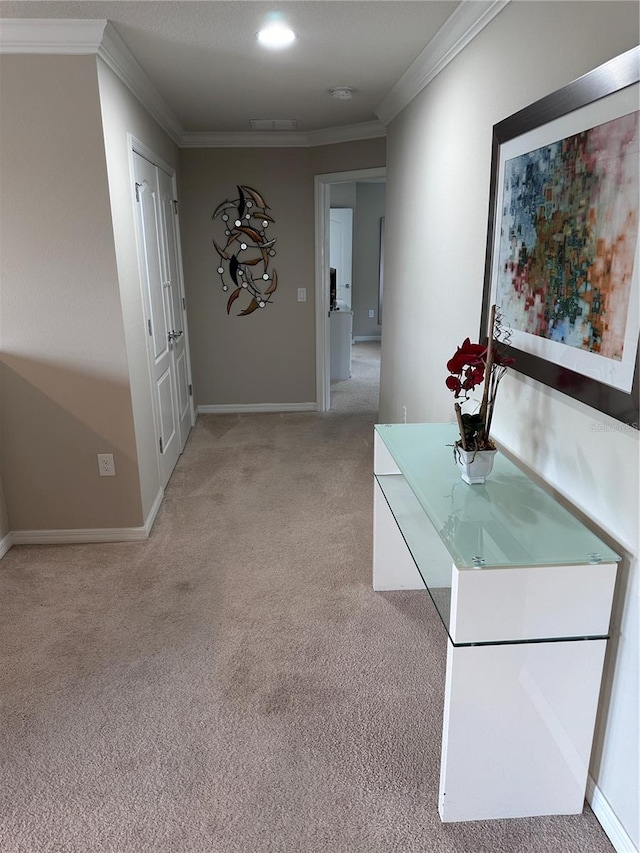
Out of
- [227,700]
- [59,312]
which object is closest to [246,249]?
[59,312]

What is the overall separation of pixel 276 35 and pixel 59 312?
156cm

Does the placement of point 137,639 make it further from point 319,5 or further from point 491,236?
point 319,5

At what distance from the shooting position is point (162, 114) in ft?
12.6

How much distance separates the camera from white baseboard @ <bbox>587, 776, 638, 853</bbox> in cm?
146

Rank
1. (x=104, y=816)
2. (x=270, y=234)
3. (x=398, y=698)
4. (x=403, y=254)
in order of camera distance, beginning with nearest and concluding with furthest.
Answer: (x=104, y=816), (x=398, y=698), (x=403, y=254), (x=270, y=234)

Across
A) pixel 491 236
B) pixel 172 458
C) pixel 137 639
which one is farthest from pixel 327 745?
pixel 172 458

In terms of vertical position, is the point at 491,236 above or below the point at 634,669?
above

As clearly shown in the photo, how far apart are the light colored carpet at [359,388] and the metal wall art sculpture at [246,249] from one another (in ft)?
4.01

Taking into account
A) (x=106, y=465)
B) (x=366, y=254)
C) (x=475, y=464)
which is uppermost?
(x=366, y=254)

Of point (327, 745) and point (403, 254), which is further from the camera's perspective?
point (403, 254)

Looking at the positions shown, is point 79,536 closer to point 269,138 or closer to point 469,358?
point 469,358

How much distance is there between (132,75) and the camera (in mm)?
2965

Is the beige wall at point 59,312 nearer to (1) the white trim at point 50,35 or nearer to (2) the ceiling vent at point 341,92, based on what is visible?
(1) the white trim at point 50,35

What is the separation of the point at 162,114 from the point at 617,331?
11.5 feet
